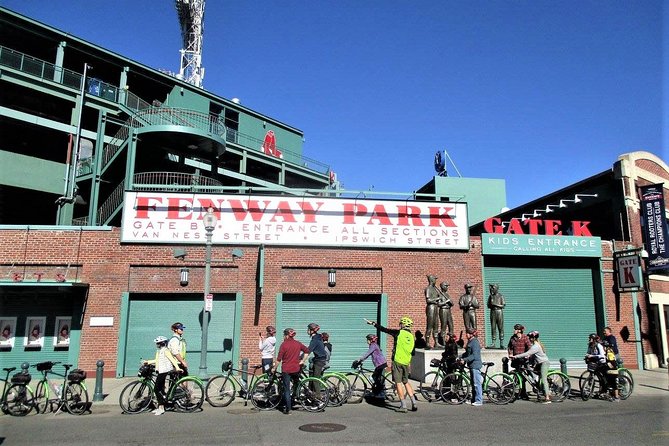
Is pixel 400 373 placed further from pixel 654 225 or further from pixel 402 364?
pixel 654 225

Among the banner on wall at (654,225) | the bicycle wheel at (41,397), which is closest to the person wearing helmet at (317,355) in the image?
the bicycle wheel at (41,397)

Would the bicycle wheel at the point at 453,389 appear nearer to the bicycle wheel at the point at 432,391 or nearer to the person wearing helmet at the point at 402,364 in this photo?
the bicycle wheel at the point at 432,391

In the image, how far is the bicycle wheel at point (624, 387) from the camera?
40.9 feet

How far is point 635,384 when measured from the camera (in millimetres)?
15234

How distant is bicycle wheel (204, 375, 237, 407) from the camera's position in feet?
37.2

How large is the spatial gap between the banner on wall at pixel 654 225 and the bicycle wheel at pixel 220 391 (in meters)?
16.8

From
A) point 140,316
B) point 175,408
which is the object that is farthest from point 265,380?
point 140,316

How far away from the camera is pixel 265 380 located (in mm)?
11406

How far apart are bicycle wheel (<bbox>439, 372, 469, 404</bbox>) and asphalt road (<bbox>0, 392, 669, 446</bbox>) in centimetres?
36

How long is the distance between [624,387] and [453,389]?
14.7 ft

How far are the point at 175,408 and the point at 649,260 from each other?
60.5 ft

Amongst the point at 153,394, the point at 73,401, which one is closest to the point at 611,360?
the point at 153,394

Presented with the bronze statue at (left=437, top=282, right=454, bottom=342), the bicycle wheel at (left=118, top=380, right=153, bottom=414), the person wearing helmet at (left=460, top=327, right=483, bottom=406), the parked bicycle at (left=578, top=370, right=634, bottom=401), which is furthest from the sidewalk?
the person wearing helmet at (left=460, top=327, right=483, bottom=406)

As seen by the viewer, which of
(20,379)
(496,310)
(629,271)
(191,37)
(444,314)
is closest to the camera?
(20,379)
